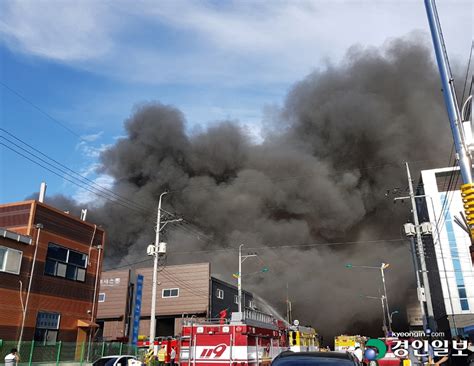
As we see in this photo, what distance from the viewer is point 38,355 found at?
54.6ft

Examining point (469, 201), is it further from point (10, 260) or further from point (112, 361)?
point (10, 260)

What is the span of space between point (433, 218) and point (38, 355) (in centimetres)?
4052

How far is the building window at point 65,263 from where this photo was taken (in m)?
18.4

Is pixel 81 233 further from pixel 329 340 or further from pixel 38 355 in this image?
pixel 329 340

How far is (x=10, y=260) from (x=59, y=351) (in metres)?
4.44

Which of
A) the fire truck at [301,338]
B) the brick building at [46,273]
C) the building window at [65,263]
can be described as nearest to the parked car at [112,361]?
the brick building at [46,273]

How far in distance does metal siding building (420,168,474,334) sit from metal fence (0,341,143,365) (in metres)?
31.2

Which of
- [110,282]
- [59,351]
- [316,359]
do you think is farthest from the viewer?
[110,282]

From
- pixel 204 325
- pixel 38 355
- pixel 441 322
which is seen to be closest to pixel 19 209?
pixel 38 355

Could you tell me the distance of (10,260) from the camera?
16.2 metres

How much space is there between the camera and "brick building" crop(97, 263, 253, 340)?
38.3m

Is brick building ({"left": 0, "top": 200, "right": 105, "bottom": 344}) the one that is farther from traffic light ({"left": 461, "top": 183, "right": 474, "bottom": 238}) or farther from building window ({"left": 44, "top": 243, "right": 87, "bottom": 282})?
traffic light ({"left": 461, "top": 183, "right": 474, "bottom": 238})

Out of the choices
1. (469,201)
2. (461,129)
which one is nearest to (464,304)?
(461,129)

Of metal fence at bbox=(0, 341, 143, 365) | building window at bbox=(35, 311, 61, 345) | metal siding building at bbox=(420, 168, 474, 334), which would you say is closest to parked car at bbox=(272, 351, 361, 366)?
metal fence at bbox=(0, 341, 143, 365)
